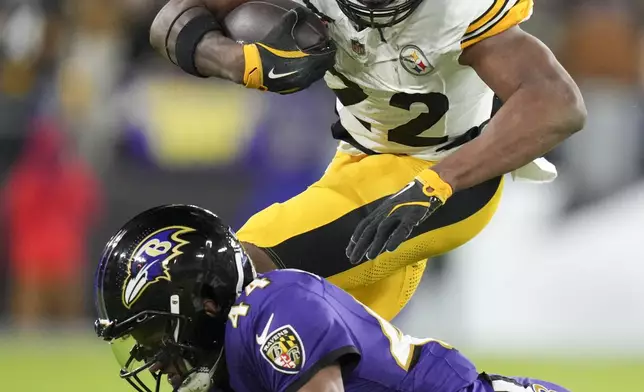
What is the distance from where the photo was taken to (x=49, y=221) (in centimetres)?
891

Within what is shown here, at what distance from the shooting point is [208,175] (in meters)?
8.62

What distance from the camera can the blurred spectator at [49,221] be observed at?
346 inches

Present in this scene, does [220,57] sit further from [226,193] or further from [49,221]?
[49,221]

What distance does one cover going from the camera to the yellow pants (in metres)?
3.82

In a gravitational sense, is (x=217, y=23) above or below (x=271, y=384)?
above

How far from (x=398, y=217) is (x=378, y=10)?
0.65 meters

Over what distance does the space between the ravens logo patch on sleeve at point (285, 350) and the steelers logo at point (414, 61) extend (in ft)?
3.82

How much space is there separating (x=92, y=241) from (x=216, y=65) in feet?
17.1

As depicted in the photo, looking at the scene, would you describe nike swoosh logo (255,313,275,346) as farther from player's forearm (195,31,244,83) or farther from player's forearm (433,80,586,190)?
player's forearm (195,31,244,83)

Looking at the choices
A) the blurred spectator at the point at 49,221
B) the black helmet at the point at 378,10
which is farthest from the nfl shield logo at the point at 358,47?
the blurred spectator at the point at 49,221

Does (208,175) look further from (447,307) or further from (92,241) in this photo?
(447,307)

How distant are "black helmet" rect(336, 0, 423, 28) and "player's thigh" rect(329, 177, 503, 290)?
617mm

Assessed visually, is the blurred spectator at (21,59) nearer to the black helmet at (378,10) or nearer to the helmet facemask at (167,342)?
the black helmet at (378,10)

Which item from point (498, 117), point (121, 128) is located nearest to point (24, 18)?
point (121, 128)
